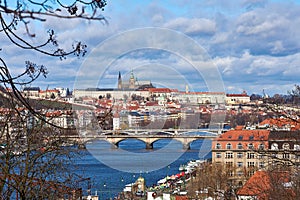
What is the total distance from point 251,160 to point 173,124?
10864 mm

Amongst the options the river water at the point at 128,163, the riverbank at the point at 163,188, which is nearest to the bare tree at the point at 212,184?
the riverbank at the point at 163,188

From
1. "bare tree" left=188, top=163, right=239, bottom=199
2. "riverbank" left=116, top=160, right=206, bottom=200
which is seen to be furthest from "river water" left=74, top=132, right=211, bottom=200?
"bare tree" left=188, top=163, right=239, bottom=199

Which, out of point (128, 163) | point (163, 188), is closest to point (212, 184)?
point (163, 188)

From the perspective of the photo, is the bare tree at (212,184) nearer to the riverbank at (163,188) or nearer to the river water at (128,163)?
the riverbank at (163,188)

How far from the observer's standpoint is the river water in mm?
16392

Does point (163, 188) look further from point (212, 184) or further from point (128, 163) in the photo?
point (128, 163)

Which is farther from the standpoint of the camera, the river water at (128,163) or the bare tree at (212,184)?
the river water at (128,163)

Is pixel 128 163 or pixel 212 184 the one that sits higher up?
pixel 212 184

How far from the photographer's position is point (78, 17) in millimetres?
1062

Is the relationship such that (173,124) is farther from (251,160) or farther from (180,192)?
(180,192)

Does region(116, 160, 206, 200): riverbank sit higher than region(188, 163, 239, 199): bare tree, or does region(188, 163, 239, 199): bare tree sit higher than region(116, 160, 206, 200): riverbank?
region(188, 163, 239, 199): bare tree

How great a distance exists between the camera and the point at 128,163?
20438 mm

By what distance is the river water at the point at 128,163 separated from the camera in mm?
16392

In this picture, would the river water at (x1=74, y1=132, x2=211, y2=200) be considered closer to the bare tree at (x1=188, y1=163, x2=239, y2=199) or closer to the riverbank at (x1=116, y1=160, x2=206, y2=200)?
the riverbank at (x1=116, y1=160, x2=206, y2=200)
